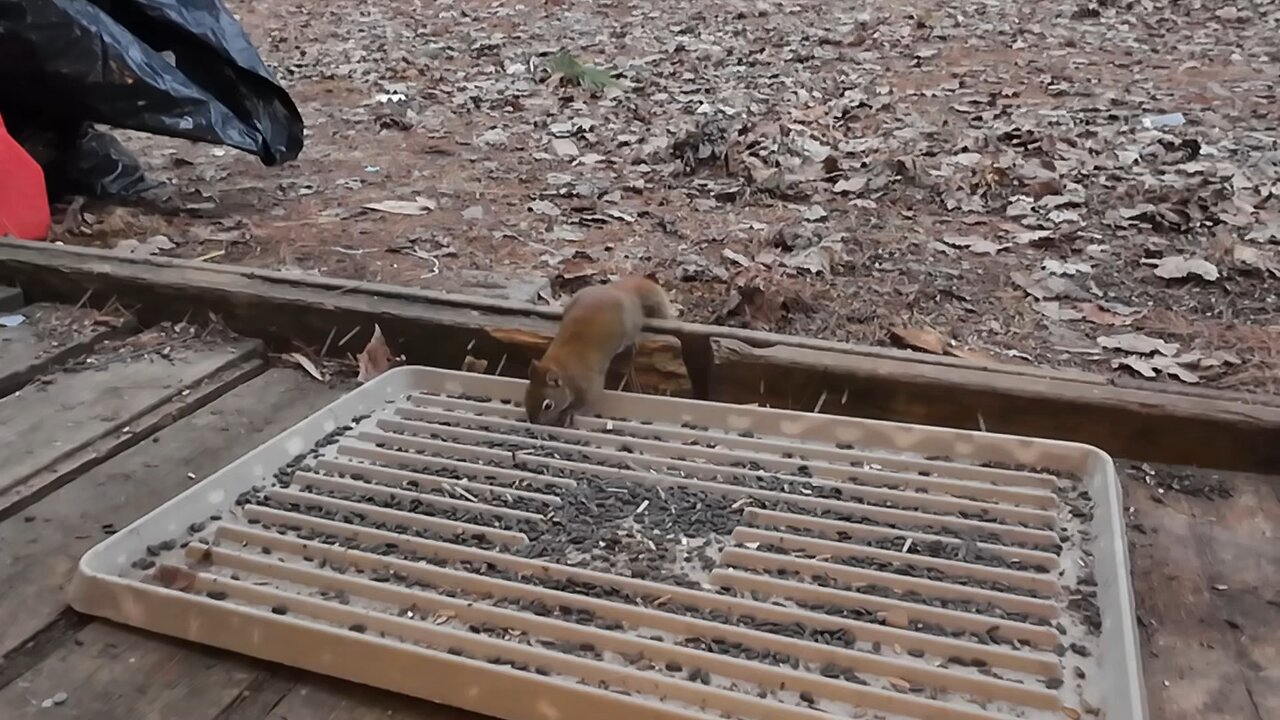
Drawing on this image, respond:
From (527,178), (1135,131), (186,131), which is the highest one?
(186,131)

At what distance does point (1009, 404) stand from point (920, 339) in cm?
52

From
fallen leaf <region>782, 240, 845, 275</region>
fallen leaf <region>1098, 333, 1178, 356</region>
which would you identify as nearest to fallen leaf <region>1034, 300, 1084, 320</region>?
fallen leaf <region>1098, 333, 1178, 356</region>

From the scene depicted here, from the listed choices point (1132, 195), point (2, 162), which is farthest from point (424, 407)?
point (1132, 195)

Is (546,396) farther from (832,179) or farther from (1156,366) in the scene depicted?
(832,179)

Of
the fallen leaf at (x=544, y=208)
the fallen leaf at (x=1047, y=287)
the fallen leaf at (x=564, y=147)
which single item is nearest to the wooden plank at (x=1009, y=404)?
the fallen leaf at (x=1047, y=287)

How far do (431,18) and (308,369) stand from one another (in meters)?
6.79

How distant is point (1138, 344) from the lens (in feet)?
9.11

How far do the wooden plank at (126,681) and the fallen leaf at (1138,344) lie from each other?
216 centimetres

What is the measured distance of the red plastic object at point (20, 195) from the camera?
10.7 feet

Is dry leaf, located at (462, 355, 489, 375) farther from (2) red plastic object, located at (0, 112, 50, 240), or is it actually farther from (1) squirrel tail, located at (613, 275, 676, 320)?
(2) red plastic object, located at (0, 112, 50, 240)

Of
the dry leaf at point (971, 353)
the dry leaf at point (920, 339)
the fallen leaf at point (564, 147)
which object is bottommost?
the dry leaf at point (971, 353)

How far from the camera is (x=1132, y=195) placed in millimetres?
4090

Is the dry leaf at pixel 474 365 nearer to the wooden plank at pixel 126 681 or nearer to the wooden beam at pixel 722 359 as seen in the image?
the wooden beam at pixel 722 359

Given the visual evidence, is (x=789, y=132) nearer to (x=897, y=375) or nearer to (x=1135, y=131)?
(x=1135, y=131)
